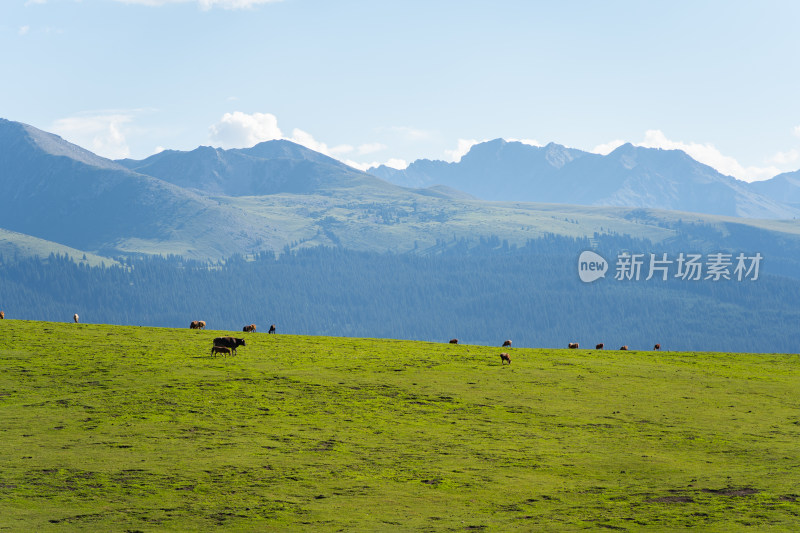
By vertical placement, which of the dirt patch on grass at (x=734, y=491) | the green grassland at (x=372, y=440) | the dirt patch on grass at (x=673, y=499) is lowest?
the green grassland at (x=372, y=440)

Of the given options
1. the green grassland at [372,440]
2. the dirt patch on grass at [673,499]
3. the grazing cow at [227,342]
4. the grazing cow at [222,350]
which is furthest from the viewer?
the grazing cow at [227,342]

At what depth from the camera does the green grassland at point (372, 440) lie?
31.7m

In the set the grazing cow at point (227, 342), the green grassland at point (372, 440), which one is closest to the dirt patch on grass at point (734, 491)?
the green grassland at point (372, 440)

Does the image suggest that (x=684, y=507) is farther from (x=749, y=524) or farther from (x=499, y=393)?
(x=499, y=393)

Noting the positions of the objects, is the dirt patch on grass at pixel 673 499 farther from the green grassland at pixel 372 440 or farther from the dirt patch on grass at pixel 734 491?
the dirt patch on grass at pixel 734 491

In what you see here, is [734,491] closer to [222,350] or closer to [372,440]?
[372,440]

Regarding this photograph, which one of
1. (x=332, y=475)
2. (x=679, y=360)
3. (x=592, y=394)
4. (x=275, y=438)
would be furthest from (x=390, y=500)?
(x=679, y=360)

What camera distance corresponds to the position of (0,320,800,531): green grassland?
104 ft

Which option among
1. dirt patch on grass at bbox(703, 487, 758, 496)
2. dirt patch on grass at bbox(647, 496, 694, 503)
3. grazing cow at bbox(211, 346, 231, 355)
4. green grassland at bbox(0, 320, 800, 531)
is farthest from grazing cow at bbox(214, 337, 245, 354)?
dirt patch on grass at bbox(703, 487, 758, 496)

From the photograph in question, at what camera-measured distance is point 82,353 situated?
62.9 meters

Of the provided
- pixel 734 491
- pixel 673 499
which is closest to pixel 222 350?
pixel 673 499

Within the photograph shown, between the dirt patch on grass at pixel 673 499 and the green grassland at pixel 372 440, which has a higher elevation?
the dirt patch on grass at pixel 673 499

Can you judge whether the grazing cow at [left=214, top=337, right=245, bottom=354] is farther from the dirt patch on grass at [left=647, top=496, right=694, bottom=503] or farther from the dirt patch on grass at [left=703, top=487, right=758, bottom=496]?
the dirt patch on grass at [left=703, top=487, right=758, bottom=496]

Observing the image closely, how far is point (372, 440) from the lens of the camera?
145 feet
